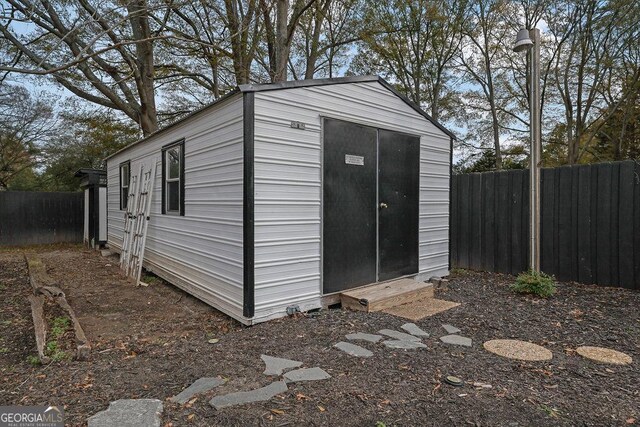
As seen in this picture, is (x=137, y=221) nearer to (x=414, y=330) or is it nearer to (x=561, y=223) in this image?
(x=414, y=330)

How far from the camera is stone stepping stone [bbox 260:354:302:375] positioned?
8.87 feet

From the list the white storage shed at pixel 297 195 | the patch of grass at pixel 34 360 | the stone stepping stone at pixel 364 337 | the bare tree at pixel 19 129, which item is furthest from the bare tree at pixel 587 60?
the bare tree at pixel 19 129

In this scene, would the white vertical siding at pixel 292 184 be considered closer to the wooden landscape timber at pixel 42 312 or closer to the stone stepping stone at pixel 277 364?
the stone stepping stone at pixel 277 364

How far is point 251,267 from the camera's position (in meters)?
3.74

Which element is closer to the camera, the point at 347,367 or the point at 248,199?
the point at 347,367

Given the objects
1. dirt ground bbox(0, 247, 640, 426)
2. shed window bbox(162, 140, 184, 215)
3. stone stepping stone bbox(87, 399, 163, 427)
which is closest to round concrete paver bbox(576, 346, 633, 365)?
dirt ground bbox(0, 247, 640, 426)

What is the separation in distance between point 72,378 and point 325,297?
8.33 ft

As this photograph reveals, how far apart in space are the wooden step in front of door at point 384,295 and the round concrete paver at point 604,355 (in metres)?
1.88

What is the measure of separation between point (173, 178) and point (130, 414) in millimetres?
4118

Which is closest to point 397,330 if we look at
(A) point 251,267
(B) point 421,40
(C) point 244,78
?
(A) point 251,267

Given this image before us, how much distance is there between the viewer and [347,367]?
274cm

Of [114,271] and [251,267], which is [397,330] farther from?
[114,271]

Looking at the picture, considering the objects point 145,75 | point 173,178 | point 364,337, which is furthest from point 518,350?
point 145,75

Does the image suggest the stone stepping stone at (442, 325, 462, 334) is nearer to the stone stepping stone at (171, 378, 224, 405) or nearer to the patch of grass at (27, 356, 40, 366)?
the stone stepping stone at (171, 378, 224, 405)
